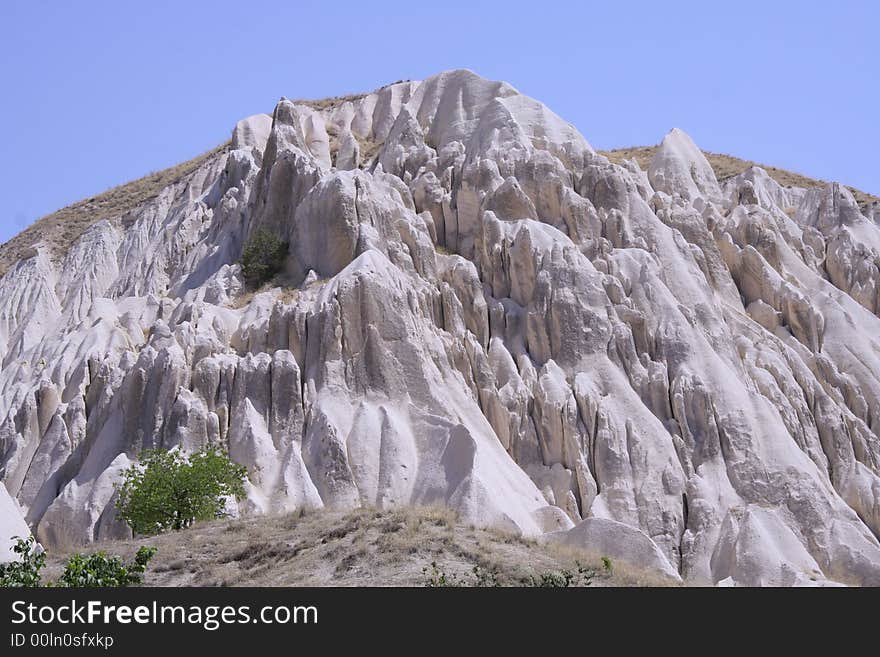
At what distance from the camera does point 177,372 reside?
138ft

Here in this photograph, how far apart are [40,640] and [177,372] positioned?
24.2m

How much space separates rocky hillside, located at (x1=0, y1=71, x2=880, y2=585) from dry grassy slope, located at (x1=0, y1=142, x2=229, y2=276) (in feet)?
35.1

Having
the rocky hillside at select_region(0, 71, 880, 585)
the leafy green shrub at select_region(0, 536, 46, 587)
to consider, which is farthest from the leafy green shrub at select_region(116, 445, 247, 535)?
the leafy green shrub at select_region(0, 536, 46, 587)

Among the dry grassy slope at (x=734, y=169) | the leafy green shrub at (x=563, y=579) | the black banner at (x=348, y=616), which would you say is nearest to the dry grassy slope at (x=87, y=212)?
the dry grassy slope at (x=734, y=169)

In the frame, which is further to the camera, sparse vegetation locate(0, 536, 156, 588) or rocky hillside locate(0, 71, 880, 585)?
rocky hillside locate(0, 71, 880, 585)

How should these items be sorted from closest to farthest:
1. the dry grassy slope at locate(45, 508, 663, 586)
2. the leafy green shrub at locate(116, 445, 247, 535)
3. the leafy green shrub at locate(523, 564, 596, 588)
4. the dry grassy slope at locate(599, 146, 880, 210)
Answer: the leafy green shrub at locate(523, 564, 596, 588)
the dry grassy slope at locate(45, 508, 663, 586)
the leafy green shrub at locate(116, 445, 247, 535)
the dry grassy slope at locate(599, 146, 880, 210)

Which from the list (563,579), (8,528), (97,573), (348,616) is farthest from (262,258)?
(348,616)

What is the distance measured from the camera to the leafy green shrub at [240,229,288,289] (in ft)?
163

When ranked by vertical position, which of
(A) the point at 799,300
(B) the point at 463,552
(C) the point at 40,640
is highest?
(A) the point at 799,300

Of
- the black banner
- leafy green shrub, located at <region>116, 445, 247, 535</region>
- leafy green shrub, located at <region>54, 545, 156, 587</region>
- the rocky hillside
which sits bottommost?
the black banner

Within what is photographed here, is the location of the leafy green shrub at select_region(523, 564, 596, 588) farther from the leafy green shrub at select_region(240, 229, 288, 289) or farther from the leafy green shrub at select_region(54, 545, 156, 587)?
the leafy green shrub at select_region(240, 229, 288, 289)

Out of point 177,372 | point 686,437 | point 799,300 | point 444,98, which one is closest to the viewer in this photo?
point 177,372

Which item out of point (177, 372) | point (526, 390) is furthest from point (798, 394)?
point (177, 372)

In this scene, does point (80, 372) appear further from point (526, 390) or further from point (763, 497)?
point (763, 497)
